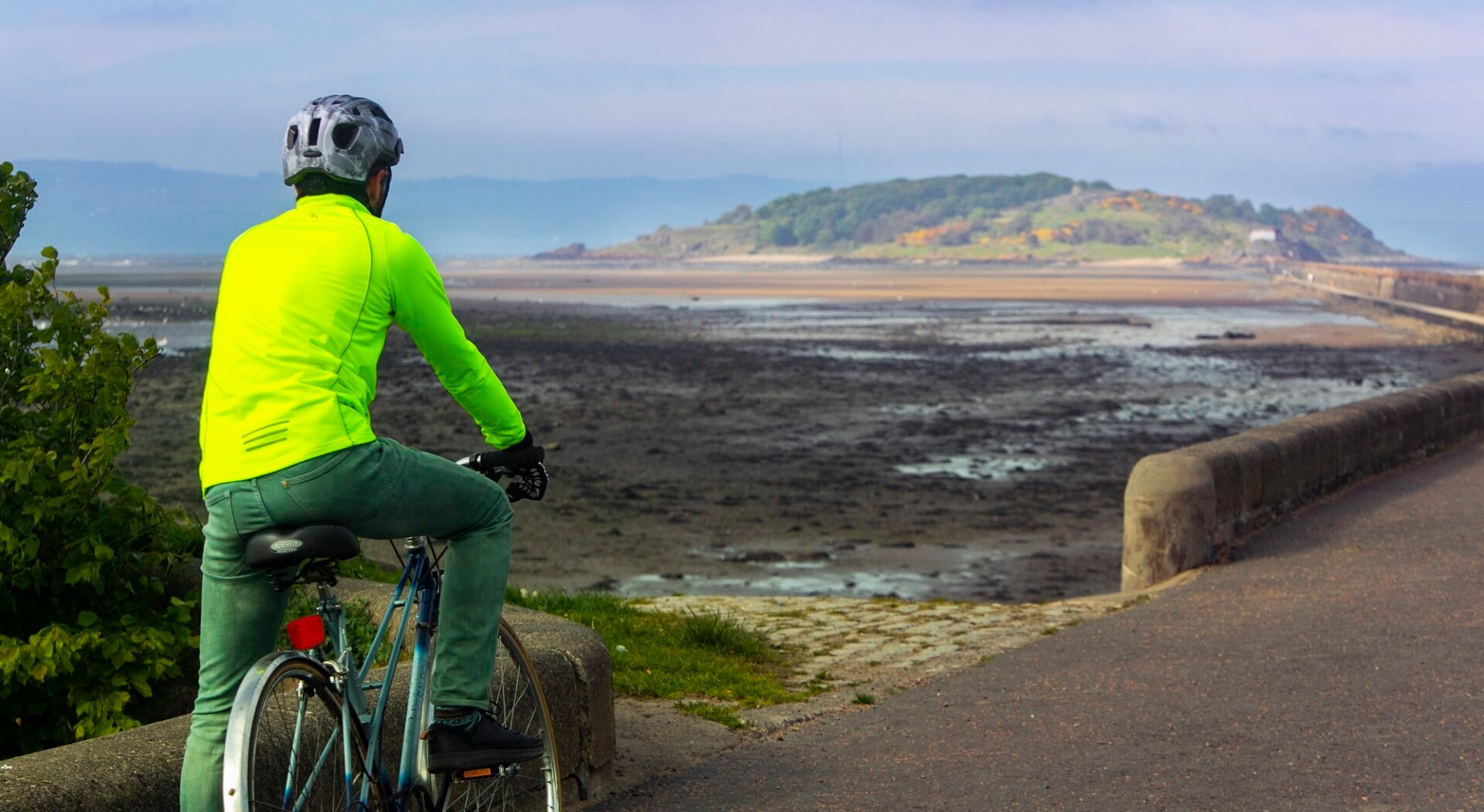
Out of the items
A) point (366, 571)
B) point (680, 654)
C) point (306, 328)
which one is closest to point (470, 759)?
point (306, 328)

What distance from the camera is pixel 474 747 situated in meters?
3.79

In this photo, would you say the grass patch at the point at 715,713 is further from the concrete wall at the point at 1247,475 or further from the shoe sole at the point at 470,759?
the concrete wall at the point at 1247,475

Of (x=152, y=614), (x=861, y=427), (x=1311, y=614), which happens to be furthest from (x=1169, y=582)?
(x=861, y=427)

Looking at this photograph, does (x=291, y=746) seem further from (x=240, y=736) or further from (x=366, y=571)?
(x=366, y=571)

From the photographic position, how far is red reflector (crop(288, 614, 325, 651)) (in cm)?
334

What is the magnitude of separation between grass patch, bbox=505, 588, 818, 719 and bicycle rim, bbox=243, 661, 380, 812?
293cm

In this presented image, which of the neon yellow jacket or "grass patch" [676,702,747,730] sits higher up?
the neon yellow jacket

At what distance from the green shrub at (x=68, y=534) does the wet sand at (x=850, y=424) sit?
6.71 metres

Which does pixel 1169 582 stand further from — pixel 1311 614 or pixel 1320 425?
pixel 1320 425

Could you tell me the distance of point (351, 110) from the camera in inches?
137

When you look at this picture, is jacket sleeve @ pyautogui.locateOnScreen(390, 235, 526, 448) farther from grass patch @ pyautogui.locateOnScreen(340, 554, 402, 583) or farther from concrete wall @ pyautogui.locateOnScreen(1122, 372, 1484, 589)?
concrete wall @ pyautogui.locateOnScreen(1122, 372, 1484, 589)

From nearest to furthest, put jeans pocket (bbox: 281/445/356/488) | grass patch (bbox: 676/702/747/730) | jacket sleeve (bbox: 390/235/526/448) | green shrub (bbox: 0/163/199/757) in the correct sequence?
jeans pocket (bbox: 281/445/356/488) < jacket sleeve (bbox: 390/235/526/448) < green shrub (bbox: 0/163/199/757) < grass patch (bbox: 676/702/747/730)

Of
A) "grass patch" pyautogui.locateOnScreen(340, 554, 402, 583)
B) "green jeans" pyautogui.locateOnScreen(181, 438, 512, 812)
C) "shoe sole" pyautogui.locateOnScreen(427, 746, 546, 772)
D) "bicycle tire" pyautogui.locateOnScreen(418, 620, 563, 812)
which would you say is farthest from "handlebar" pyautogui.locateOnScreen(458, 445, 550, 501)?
"grass patch" pyautogui.locateOnScreen(340, 554, 402, 583)

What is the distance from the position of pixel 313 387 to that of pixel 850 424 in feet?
62.9
